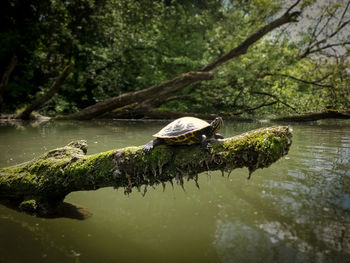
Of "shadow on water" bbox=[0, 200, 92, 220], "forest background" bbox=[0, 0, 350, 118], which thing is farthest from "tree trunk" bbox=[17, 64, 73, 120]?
"shadow on water" bbox=[0, 200, 92, 220]

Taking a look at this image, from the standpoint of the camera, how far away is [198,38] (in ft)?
66.1

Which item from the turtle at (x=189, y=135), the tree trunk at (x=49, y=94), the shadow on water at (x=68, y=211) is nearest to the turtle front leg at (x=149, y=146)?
the turtle at (x=189, y=135)

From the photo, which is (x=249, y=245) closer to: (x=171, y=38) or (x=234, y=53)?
(x=234, y=53)

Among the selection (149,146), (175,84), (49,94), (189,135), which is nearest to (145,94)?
(175,84)

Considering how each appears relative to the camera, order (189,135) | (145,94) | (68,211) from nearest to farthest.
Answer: (189,135), (68,211), (145,94)

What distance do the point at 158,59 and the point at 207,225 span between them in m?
17.7

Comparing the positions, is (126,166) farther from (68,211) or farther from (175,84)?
(175,84)

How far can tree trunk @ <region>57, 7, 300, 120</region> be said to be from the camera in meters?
13.4

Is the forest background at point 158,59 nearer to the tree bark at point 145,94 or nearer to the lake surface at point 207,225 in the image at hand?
the tree bark at point 145,94

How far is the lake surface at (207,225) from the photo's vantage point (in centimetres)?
280

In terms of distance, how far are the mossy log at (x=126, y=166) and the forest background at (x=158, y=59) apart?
1045 centimetres

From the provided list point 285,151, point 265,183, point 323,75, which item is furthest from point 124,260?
point 323,75

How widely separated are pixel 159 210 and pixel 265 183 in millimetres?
2202

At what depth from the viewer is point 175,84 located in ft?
44.5
